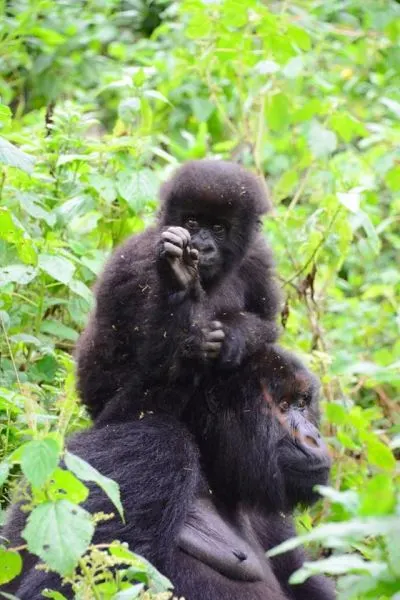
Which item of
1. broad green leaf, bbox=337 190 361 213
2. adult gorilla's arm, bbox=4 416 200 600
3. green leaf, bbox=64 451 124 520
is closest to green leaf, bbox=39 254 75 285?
adult gorilla's arm, bbox=4 416 200 600

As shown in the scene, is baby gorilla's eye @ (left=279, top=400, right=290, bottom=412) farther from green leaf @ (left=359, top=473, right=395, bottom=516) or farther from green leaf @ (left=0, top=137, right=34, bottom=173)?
green leaf @ (left=359, top=473, right=395, bottom=516)

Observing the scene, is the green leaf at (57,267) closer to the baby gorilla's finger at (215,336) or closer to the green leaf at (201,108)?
the baby gorilla's finger at (215,336)

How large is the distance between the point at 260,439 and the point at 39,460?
1126 millimetres

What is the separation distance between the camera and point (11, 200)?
4.07 meters

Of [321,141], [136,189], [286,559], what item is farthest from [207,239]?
[321,141]

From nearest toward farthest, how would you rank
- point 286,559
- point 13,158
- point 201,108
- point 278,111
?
point 13,158
point 286,559
point 278,111
point 201,108

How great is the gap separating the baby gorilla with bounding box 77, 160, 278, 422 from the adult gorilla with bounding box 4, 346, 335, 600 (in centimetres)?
13

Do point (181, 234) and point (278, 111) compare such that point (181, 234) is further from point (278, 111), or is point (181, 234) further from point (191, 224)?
point (278, 111)

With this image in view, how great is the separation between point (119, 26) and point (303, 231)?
3646 millimetres

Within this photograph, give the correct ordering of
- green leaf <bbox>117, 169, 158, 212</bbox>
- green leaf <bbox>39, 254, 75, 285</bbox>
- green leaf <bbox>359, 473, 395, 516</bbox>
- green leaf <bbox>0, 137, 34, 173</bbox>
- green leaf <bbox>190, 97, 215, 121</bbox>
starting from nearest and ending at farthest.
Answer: green leaf <bbox>359, 473, 395, 516</bbox> → green leaf <bbox>0, 137, 34, 173</bbox> → green leaf <bbox>39, 254, 75, 285</bbox> → green leaf <bbox>117, 169, 158, 212</bbox> → green leaf <bbox>190, 97, 215, 121</bbox>

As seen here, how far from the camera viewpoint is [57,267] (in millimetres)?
3654

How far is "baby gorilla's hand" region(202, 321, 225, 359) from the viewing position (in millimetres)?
3389

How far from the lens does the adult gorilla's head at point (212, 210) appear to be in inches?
152

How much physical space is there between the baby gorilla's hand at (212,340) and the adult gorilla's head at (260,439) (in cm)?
10
